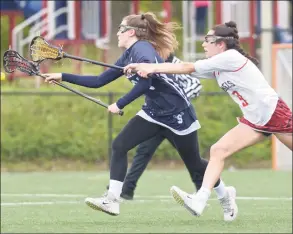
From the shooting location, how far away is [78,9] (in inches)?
942

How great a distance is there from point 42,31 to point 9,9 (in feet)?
2.99

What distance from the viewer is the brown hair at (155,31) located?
1073cm

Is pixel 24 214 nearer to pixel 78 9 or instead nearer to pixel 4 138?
pixel 4 138

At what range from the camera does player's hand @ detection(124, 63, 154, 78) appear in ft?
32.2

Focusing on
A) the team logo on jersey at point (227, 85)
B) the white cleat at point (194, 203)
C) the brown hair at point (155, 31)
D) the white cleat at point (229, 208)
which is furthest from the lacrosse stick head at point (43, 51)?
the white cleat at point (229, 208)

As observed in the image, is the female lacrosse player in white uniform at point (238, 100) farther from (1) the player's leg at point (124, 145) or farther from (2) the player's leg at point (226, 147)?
(1) the player's leg at point (124, 145)

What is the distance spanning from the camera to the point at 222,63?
32.4ft

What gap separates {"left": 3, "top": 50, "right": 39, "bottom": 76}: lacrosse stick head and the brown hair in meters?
1.05

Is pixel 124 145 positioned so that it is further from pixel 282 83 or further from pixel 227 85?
pixel 282 83

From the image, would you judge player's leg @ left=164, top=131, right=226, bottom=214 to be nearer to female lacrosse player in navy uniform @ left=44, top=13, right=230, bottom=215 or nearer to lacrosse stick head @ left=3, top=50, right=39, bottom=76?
female lacrosse player in navy uniform @ left=44, top=13, right=230, bottom=215

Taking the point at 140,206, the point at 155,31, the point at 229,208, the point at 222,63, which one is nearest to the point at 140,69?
the point at 222,63

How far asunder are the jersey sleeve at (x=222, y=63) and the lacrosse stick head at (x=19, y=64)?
152cm

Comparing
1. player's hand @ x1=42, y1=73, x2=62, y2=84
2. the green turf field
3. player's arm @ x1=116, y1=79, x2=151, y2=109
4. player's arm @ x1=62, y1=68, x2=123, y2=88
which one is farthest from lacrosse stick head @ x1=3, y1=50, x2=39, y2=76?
the green turf field

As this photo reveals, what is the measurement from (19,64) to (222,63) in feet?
6.20
